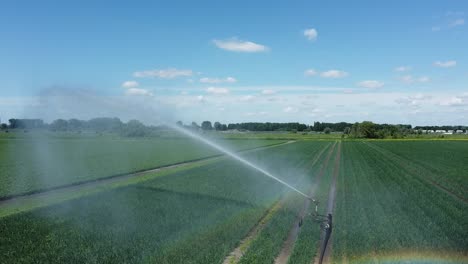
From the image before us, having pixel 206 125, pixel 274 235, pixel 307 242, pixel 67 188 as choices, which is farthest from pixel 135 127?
pixel 307 242

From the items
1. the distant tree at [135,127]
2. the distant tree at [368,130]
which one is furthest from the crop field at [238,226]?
the distant tree at [368,130]

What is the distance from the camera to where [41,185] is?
2391cm

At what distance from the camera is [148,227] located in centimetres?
1347

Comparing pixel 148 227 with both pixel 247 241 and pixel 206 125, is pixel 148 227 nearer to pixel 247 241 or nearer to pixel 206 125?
pixel 247 241

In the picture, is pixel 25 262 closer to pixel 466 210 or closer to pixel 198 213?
pixel 198 213

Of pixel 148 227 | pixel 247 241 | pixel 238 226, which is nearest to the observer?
pixel 247 241

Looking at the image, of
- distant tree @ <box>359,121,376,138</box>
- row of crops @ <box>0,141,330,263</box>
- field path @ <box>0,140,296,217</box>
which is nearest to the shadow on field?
row of crops @ <box>0,141,330,263</box>

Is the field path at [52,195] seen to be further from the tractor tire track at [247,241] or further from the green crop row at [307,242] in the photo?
the green crop row at [307,242]

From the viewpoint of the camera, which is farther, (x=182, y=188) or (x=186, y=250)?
(x=182, y=188)

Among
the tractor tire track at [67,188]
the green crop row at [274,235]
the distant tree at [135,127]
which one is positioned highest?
the distant tree at [135,127]

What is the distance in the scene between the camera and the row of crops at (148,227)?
10.7 m

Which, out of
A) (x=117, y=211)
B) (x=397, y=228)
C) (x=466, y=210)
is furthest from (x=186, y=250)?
(x=466, y=210)

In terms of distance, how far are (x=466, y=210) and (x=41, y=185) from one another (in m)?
23.7

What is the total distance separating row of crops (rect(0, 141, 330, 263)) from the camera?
10.7 metres
